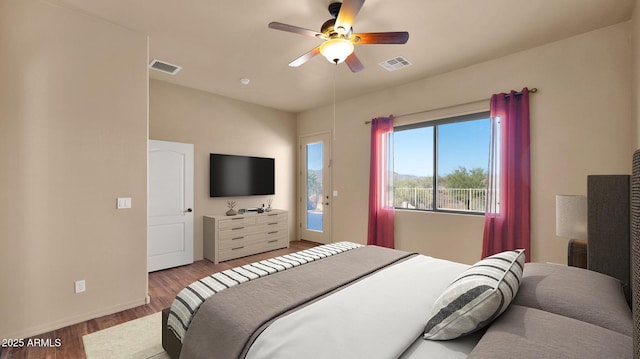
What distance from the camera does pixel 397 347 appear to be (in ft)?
3.57

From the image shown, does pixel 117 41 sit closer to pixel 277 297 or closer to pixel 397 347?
pixel 277 297

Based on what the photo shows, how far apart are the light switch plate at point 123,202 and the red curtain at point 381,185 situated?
328 centimetres

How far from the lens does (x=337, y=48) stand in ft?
7.36

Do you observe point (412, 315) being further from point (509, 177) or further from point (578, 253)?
point (509, 177)

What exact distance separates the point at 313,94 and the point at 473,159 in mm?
2737

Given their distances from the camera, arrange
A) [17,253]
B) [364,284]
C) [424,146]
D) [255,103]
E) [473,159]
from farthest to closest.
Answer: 1. [255,103]
2. [424,146]
3. [473,159]
4. [17,253]
5. [364,284]

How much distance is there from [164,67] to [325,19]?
2360mm

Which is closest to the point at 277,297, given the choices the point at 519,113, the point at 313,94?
the point at 519,113

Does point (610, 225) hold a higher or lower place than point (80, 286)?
higher

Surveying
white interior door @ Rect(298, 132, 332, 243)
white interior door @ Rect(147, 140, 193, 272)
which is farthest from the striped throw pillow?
white interior door @ Rect(298, 132, 332, 243)

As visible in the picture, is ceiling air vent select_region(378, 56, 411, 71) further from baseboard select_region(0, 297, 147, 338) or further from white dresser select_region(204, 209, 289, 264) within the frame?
baseboard select_region(0, 297, 147, 338)

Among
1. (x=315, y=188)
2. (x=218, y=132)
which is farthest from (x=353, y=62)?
(x=315, y=188)

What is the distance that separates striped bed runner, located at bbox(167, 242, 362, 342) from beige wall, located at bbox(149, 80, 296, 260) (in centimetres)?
288

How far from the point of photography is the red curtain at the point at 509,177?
3162 millimetres
